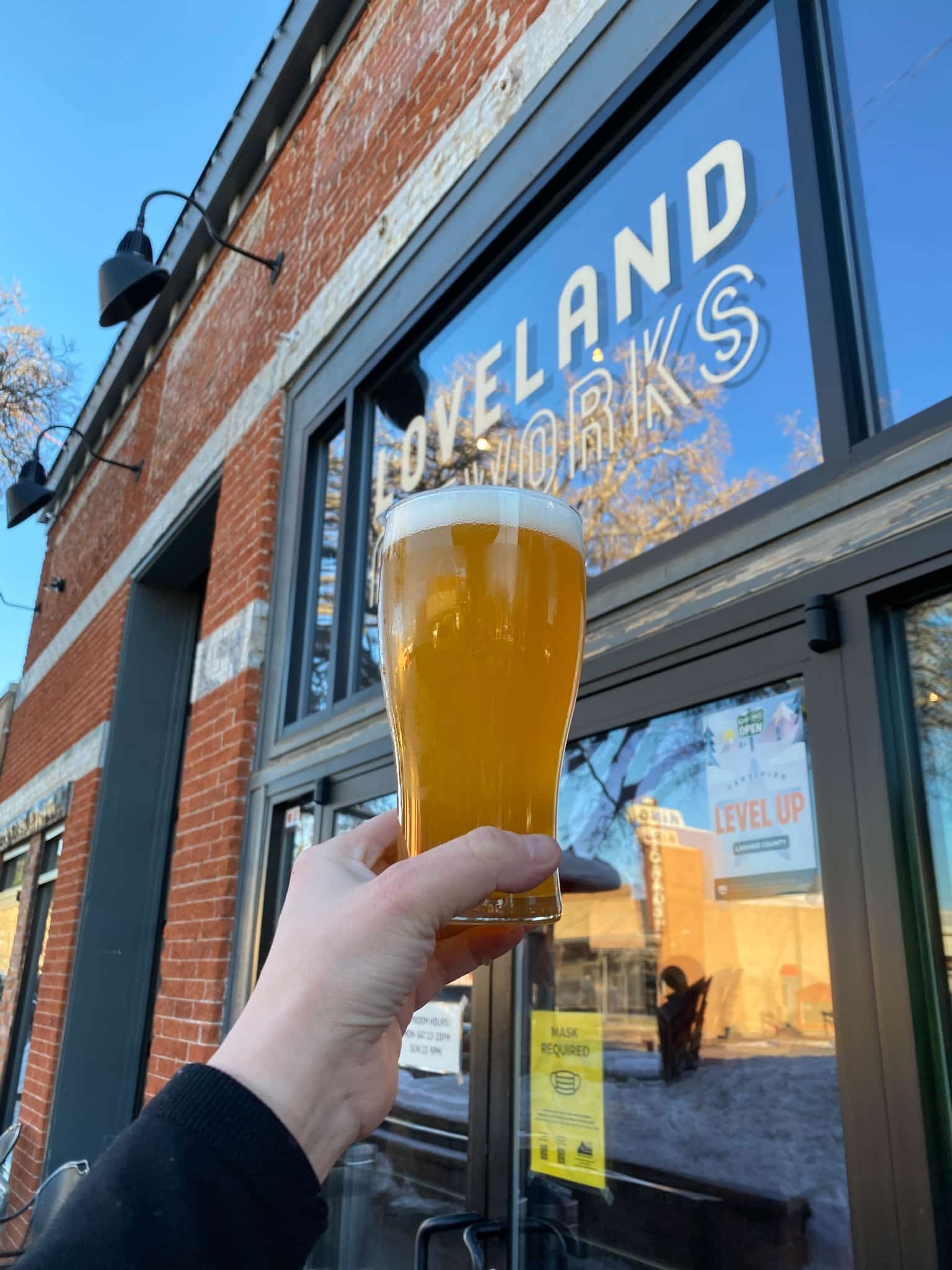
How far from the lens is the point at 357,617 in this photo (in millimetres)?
3961

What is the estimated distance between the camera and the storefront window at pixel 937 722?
5.33 ft

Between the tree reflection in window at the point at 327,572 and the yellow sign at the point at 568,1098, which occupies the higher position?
the tree reflection in window at the point at 327,572

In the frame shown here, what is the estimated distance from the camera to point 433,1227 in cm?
234

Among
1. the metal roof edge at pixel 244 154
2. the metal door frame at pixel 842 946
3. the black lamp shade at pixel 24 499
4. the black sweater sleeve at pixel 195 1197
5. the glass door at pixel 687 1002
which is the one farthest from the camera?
the black lamp shade at pixel 24 499

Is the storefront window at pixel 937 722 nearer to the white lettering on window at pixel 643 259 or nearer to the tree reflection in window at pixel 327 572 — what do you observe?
the white lettering on window at pixel 643 259

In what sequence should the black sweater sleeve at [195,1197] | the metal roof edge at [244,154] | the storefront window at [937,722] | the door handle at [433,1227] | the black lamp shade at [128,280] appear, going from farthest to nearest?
the metal roof edge at [244,154] < the black lamp shade at [128,280] < the door handle at [433,1227] < the storefront window at [937,722] < the black sweater sleeve at [195,1197]

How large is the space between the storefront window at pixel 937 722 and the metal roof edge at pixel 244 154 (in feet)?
14.3

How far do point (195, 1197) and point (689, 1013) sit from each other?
5.73 ft

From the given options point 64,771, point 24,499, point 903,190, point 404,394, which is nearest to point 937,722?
point 903,190

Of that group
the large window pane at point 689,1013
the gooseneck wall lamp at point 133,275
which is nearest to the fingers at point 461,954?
the large window pane at point 689,1013

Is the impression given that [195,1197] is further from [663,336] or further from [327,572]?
[327,572]

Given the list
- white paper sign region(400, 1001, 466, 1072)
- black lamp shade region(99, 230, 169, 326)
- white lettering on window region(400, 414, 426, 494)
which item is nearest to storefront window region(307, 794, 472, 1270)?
white paper sign region(400, 1001, 466, 1072)

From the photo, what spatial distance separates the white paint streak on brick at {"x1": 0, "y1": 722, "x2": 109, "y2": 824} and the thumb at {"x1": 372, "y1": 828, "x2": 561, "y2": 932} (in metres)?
5.98

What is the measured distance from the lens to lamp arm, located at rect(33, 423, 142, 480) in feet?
23.5
